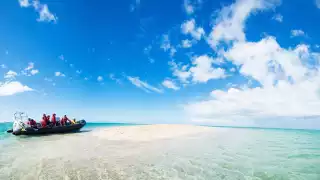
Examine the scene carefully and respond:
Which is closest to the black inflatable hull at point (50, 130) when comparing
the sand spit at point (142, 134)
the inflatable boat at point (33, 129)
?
the inflatable boat at point (33, 129)

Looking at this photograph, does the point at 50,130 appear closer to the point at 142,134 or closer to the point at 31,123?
the point at 31,123

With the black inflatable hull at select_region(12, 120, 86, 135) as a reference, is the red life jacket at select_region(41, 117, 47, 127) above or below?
above

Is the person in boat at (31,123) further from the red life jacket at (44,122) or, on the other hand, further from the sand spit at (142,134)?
the sand spit at (142,134)

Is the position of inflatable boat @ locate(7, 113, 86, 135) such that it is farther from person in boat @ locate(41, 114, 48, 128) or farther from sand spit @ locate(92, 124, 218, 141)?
sand spit @ locate(92, 124, 218, 141)

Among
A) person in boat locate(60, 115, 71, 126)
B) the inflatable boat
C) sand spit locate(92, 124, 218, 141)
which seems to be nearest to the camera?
sand spit locate(92, 124, 218, 141)

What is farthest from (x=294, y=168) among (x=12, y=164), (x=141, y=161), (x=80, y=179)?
(x=12, y=164)

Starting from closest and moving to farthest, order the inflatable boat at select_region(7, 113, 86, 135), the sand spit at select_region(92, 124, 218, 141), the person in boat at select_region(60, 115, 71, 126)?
the sand spit at select_region(92, 124, 218, 141) → the inflatable boat at select_region(7, 113, 86, 135) → the person in boat at select_region(60, 115, 71, 126)

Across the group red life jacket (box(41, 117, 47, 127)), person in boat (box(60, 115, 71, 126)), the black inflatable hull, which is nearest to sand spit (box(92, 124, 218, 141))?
the black inflatable hull

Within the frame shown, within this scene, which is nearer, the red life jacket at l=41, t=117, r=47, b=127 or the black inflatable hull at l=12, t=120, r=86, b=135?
the black inflatable hull at l=12, t=120, r=86, b=135

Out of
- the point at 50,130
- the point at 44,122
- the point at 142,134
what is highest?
the point at 44,122

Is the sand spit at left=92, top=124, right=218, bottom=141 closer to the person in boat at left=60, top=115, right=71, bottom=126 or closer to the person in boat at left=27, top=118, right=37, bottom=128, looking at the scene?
the person in boat at left=60, top=115, right=71, bottom=126

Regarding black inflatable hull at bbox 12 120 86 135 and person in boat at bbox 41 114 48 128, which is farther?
person in boat at bbox 41 114 48 128

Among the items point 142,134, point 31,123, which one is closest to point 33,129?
point 31,123

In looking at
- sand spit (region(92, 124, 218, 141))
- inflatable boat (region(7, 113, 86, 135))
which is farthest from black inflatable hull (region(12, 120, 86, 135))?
sand spit (region(92, 124, 218, 141))
